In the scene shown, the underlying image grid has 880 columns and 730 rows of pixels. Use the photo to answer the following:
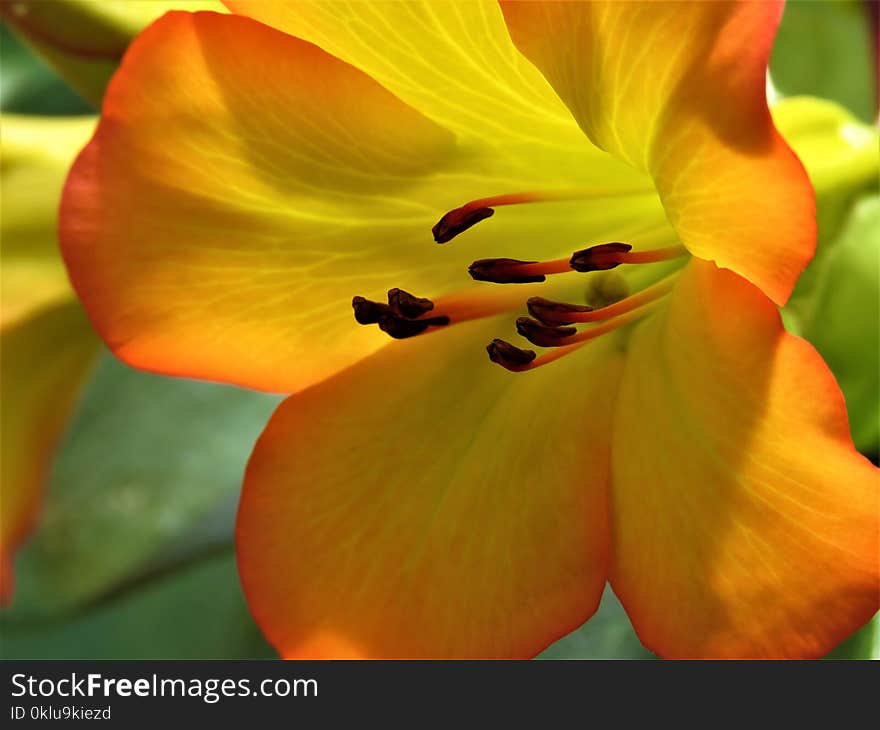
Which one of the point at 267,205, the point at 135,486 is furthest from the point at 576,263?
the point at 135,486

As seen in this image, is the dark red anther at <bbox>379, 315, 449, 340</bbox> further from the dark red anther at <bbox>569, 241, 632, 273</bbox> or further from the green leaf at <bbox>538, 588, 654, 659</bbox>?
the green leaf at <bbox>538, 588, 654, 659</bbox>

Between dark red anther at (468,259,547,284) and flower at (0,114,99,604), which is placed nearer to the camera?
dark red anther at (468,259,547,284)

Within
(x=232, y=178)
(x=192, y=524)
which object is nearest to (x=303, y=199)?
(x=232, y=178)

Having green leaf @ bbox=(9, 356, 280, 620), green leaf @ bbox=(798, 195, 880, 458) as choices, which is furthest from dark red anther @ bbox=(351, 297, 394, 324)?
green leaf @ bbox=(9, 356, 280, 620)

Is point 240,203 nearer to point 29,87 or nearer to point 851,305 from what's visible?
point 851,305

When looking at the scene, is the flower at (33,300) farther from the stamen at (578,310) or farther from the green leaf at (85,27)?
the stamen at (578,310)

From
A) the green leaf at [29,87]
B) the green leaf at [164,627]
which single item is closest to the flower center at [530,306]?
the green leaf at [164,627]
